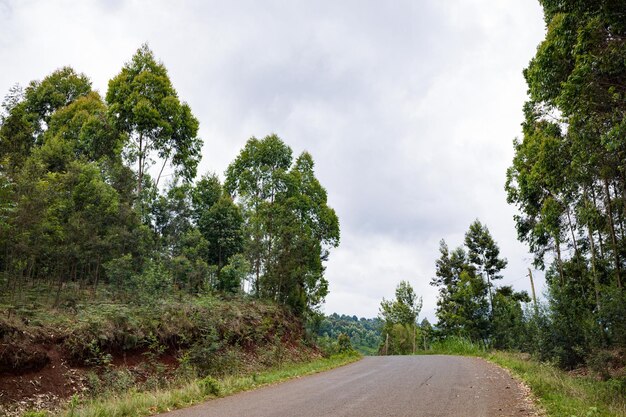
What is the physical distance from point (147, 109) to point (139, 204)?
19.3ft

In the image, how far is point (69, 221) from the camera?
15.2 metres

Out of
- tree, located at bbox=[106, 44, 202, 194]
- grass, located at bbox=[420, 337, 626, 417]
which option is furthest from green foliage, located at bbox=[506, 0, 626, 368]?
tree, located at bbox=[106, 44, 202, 194]

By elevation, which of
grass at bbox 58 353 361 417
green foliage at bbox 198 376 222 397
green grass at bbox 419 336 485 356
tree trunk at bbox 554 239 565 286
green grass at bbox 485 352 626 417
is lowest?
grass at bbox 58 353 361 417

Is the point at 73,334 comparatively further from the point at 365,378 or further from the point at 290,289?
the point at 290,289

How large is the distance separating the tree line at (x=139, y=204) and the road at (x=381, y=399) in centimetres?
827

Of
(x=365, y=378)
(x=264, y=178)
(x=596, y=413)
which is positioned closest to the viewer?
(x=596, y=413)

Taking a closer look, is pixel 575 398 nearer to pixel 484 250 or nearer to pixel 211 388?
pixel 211 388

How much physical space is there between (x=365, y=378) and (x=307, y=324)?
43.4ft

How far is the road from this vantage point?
739cm

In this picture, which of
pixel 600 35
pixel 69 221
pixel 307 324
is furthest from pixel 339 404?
pixel 307 324

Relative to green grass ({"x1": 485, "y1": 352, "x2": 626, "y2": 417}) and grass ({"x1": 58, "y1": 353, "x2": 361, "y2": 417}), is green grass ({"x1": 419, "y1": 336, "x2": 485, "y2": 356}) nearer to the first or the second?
green grass ({"x1": 485, "y1": 352, "x2": 626, "y2": 417})

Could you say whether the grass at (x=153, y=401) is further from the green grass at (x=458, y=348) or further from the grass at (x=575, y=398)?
the green grass at (x=458, y=348)

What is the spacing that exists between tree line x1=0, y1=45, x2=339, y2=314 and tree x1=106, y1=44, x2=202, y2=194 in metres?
0.06

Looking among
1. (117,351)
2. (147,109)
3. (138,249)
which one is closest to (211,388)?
(117,351)
